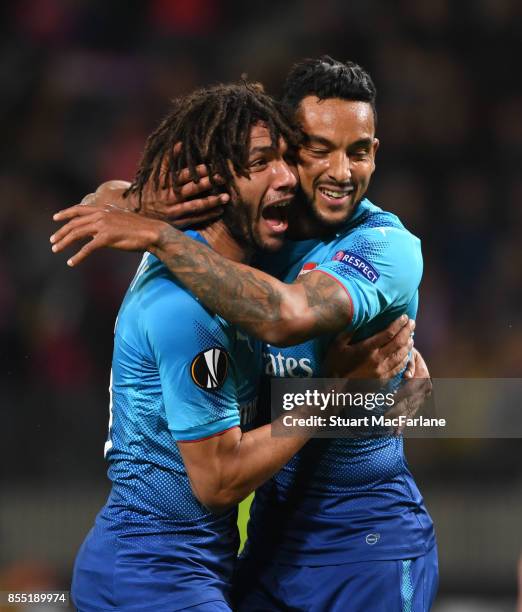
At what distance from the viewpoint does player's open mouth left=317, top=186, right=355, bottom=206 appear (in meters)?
2.95

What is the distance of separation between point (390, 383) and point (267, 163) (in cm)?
75

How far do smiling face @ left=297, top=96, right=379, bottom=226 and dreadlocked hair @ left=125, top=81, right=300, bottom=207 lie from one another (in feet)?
0.21

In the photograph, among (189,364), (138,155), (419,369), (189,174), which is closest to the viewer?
(189,364)

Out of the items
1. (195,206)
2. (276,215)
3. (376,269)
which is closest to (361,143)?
(276,215)

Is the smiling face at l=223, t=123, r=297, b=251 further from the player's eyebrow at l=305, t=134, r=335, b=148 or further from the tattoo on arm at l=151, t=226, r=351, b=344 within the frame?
the tattoo on arm at l=151, t=226, r=351, b=344

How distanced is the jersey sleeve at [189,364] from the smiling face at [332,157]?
0.58 m

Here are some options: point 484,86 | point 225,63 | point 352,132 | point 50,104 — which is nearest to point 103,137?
point 50,104

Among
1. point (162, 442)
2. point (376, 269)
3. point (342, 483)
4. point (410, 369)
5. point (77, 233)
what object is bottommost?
point (342, 483)

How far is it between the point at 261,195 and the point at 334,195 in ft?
0.79

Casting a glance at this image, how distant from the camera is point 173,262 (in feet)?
8.48

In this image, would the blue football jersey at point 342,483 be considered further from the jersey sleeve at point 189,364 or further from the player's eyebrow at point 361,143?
the jersey sleeve at point 189,364

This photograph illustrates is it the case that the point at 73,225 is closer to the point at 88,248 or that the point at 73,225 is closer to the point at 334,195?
the point at 88,248

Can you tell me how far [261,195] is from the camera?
2.84 metres

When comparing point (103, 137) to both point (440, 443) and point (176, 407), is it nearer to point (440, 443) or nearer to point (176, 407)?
point (440, 443)
